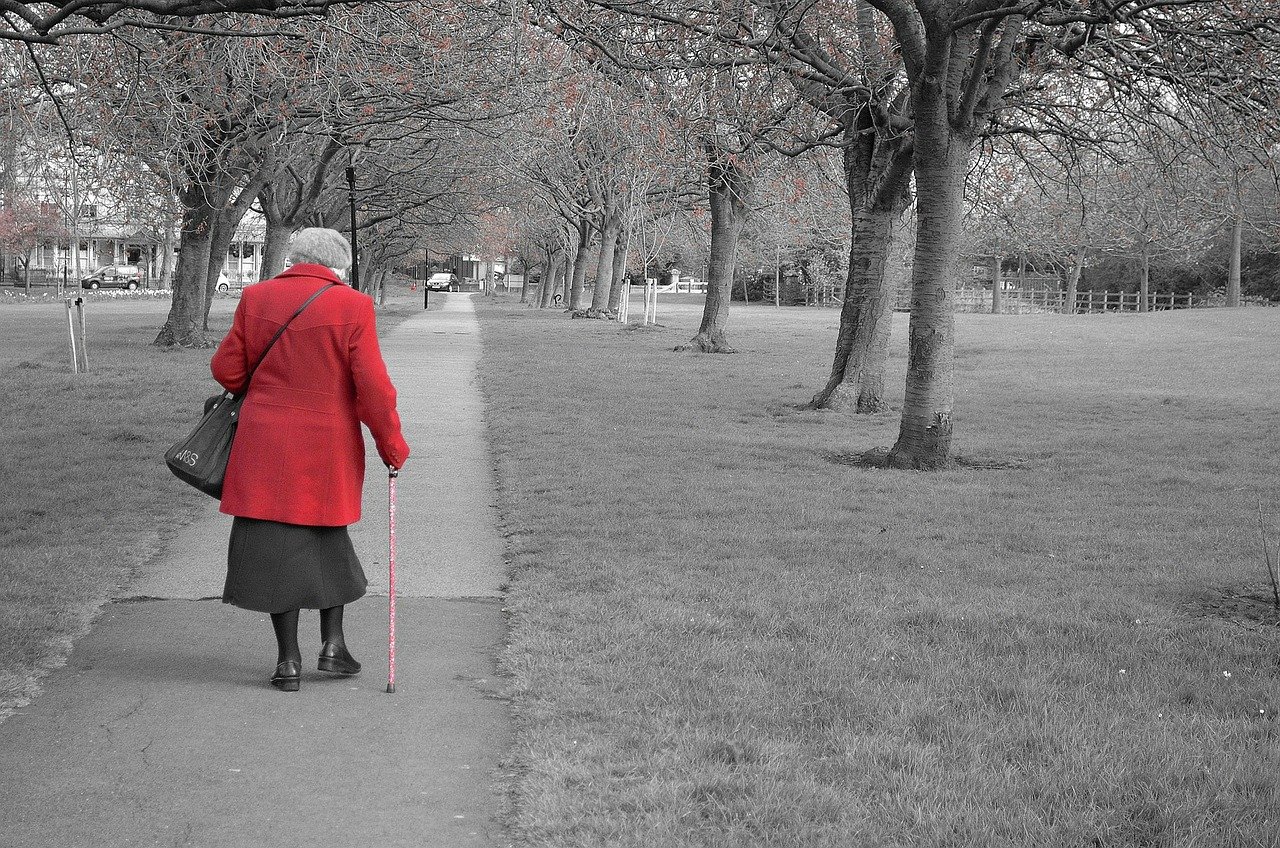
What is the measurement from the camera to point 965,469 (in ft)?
38.4

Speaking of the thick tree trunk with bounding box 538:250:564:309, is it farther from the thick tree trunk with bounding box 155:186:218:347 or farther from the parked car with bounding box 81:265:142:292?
the thick tree trunk with bounding box 155:186:218:347

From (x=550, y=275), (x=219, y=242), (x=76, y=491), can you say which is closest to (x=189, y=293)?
(x=219, y=242)

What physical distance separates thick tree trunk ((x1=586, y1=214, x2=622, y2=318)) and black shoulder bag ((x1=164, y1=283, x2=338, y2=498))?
37.1 metres

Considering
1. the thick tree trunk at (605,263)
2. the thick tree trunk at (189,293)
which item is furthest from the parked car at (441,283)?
the thick tree trunk at (189,293)

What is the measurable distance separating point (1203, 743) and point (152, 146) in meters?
14.4

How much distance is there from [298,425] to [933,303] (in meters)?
7.87

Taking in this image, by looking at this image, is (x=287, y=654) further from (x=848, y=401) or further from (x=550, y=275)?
(x=550, y=275)

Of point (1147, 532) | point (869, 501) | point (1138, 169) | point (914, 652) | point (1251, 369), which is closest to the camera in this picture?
point (914, 652)

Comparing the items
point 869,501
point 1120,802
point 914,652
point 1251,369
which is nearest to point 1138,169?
point 869,501

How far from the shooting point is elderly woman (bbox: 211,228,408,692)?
4.93m

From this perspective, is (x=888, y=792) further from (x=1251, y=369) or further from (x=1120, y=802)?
(x=1251, y=369)

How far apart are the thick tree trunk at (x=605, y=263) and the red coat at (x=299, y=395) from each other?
3706cm

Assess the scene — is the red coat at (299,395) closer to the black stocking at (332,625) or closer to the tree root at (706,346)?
the black stocking at (332,625)

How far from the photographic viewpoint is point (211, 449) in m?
4.96
